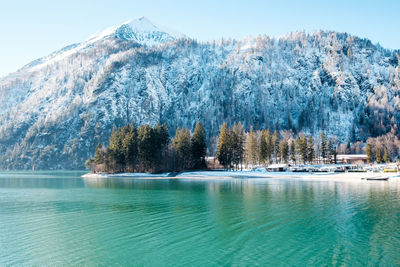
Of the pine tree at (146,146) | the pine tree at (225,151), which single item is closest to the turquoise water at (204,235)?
the pine tree at (146,146)

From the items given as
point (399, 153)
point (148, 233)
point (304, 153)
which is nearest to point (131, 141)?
point (304, 153)

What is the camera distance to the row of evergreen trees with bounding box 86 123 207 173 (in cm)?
11081

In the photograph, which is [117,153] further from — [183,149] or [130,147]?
[183,149]

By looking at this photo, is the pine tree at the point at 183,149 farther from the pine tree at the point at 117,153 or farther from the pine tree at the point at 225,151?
the pine tree at the point at 117,153

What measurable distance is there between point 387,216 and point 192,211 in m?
19.4

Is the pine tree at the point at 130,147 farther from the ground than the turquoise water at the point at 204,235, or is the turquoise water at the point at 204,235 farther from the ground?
the pine tree at the point at 130,147

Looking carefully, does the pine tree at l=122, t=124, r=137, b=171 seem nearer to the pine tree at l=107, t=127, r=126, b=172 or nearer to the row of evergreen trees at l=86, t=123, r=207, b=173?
the row of evergreen trees at l=86, t=123, r=207, b=173

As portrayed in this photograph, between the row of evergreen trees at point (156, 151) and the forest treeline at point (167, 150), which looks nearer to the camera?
the row of evergreen trees at point (156, 151)

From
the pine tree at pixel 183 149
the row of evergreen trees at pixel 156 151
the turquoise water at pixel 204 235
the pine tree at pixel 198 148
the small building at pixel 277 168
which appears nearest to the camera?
the turquoise water at pixel 204 235

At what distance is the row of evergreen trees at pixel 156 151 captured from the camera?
11081cm

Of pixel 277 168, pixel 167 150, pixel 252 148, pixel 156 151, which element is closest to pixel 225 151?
pixel 252 148

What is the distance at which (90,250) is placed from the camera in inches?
842

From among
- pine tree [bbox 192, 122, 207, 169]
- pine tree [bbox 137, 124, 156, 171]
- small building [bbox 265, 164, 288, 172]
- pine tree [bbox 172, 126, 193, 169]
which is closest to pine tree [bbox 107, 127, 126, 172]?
pine tree [bbox 137, 124, 156, 171]

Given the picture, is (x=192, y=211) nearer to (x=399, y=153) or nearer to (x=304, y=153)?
(x=304, y=153)
